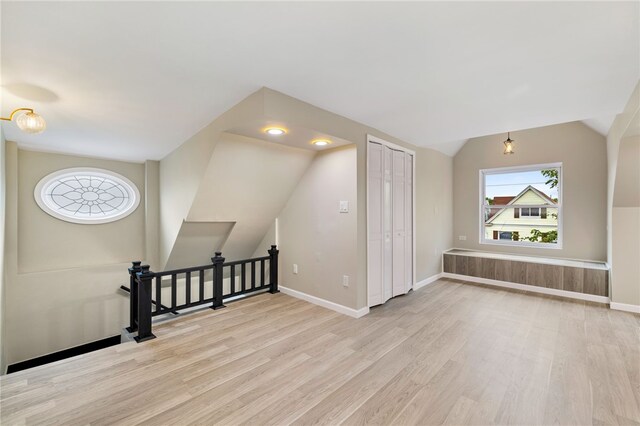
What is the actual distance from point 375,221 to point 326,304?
4.07 feet

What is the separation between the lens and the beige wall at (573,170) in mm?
4129

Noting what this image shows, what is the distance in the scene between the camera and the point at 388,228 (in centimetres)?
374

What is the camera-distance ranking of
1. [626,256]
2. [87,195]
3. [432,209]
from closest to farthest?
[626,256]
[87,195]
[432,209]

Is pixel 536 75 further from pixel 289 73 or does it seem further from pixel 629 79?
pixel 289 73

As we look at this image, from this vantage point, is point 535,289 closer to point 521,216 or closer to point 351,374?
point 521,216

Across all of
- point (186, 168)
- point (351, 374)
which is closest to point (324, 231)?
point (351, 374)

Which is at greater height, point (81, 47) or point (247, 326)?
point (81, 47)

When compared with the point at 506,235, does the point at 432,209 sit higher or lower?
higher

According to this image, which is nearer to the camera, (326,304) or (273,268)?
(326,304)

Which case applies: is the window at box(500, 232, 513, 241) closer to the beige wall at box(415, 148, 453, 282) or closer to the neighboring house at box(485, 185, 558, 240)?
the neighboring house at box(485, 185, 558, 240)

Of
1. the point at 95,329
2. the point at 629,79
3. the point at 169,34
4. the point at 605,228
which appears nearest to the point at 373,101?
the point at 169,34

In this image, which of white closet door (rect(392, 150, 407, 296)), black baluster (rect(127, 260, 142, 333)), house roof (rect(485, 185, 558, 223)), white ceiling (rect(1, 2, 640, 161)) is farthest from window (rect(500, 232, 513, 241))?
black baluster (rect(127, 260, 142, 333))

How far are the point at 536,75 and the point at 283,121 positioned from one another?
2.03 m

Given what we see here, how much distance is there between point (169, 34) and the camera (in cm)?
161
